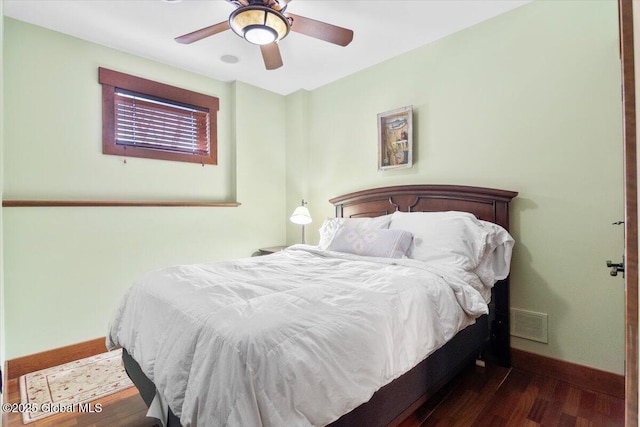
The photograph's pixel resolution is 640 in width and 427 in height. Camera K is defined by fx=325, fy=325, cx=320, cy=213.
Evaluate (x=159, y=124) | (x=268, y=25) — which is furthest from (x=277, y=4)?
(x=159, y=124)

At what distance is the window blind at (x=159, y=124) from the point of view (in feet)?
9.54

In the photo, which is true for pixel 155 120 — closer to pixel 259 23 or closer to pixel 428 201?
pixel 259 23

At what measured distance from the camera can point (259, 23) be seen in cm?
187

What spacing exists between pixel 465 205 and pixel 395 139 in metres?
0.93

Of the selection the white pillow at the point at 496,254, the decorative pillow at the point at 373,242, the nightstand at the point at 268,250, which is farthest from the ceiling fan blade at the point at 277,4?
the nightstand at the point at 268,250

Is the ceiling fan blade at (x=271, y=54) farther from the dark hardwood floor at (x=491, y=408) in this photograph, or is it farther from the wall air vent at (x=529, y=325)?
the wall air vent at (x=529, y=325)

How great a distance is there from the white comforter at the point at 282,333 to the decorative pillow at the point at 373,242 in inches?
11.2

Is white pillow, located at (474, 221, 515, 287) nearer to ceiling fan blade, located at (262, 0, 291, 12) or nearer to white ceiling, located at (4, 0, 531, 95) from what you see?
white ceiling, located at (4, 0, 531, 95)

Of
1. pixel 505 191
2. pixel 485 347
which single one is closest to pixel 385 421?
pixel 485 347

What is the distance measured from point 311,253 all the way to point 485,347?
1.42 metres

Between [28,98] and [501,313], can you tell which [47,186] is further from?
[501,313]

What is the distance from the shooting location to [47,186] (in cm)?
252

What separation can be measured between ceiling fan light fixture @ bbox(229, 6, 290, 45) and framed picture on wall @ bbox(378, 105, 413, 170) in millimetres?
1387

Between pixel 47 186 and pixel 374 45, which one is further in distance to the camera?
pixel 374 45
